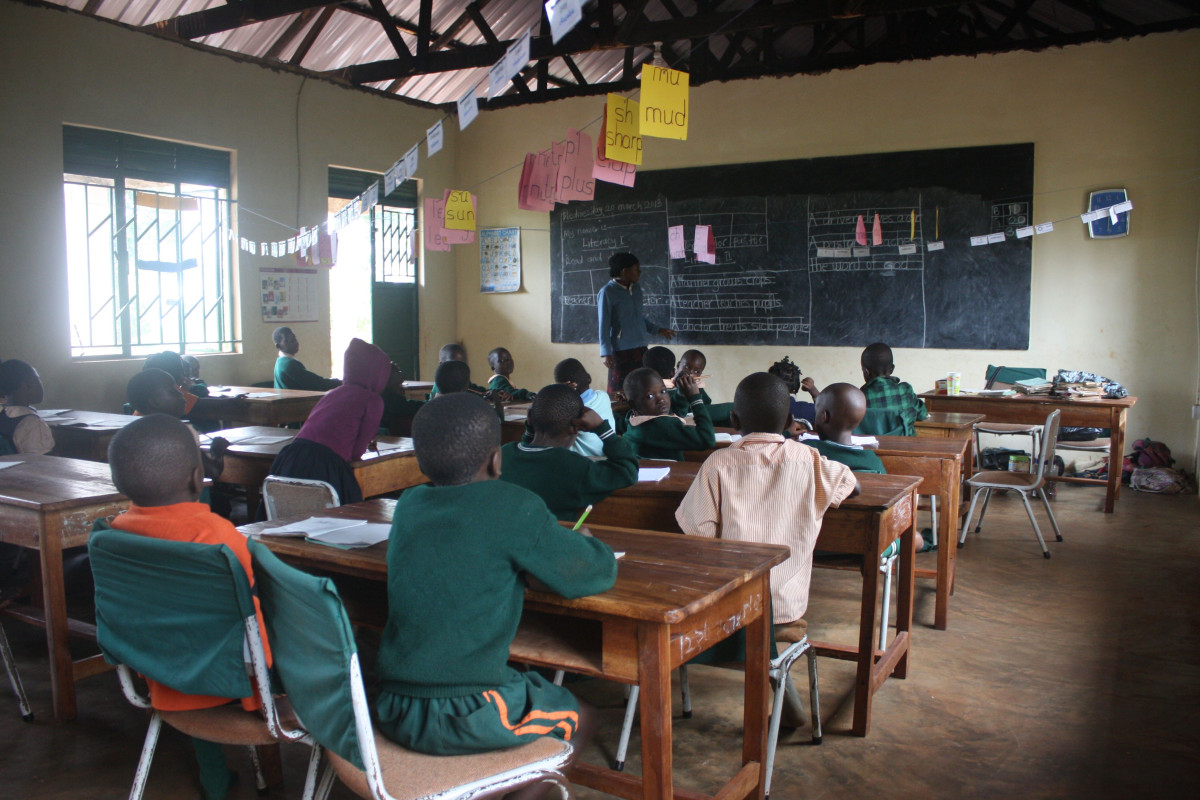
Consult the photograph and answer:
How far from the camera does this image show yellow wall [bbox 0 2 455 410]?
18.7ft

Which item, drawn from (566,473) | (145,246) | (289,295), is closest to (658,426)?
(566,473)

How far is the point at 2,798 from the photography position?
7.01 feet

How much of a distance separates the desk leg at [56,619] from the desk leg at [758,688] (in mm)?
1889

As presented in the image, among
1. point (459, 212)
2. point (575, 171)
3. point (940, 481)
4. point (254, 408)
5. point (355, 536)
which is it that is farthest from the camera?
point (459, 212)

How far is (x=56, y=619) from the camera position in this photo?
2525 mm

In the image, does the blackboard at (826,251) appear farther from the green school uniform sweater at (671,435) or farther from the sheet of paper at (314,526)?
the sheet of paper at (314,526)

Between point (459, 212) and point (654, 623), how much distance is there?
5589mm

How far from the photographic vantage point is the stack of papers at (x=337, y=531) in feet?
6.36

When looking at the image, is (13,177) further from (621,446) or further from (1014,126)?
(1014,126)

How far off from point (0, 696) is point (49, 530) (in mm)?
703

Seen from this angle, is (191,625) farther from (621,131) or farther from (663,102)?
(621,131)

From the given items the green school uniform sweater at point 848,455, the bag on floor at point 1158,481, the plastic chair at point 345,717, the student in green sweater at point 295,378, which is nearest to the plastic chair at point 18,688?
the plastic chair at point 345,717

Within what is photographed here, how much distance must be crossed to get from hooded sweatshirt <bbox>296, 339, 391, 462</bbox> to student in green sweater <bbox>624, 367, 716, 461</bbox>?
0.93 meters

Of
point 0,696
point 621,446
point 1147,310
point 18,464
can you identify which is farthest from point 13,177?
point 1147,310
